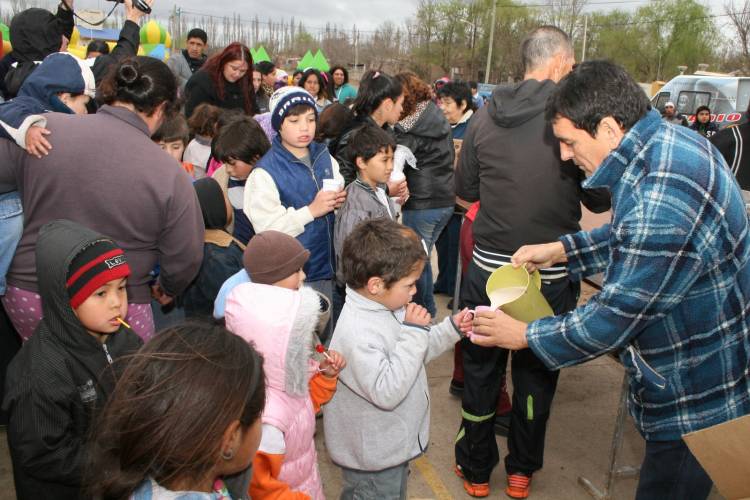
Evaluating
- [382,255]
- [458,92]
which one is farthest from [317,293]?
[458,92]

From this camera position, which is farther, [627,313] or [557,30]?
[557,30]

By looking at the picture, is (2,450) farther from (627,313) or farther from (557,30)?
(557,30)

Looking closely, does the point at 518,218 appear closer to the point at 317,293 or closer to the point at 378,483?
the point at 317,293

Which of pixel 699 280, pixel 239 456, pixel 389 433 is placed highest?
pixel 699 280

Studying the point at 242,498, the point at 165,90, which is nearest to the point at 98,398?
the point at 242,498

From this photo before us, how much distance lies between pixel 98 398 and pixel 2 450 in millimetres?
2011

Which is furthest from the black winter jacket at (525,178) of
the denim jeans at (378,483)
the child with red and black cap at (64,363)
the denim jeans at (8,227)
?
the denim jeans at (8,227)

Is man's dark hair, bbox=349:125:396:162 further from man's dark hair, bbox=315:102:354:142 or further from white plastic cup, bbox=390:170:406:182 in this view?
man's dark hair, bbox=315:102:354:142

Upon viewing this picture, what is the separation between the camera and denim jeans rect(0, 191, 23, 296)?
8.11ft

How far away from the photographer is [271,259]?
2414 millimetres

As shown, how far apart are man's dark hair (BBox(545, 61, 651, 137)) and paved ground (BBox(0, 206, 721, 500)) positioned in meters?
2.12

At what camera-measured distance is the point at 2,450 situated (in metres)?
3.46

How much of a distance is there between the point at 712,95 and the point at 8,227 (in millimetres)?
21276

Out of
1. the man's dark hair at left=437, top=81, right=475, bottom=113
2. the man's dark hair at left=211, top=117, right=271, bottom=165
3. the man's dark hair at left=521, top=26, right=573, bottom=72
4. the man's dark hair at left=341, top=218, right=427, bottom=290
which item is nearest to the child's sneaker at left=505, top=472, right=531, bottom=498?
the man's dark hair at left=341, top=218, right=427, bottom=290
